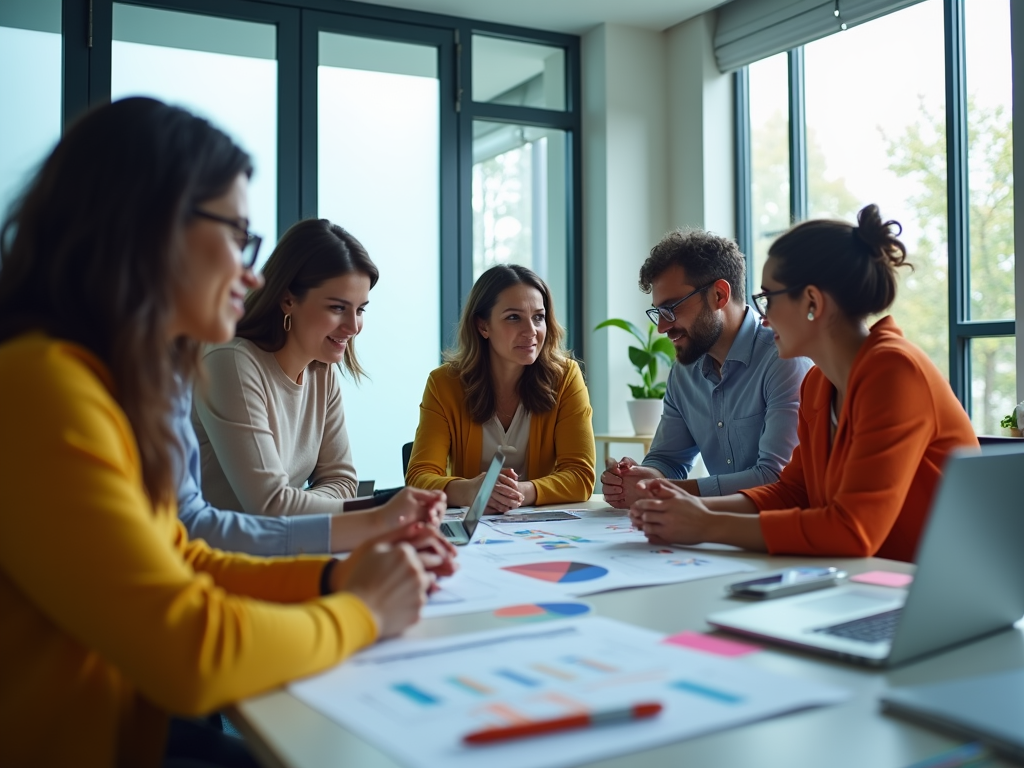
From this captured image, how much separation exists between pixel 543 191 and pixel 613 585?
14.6ft

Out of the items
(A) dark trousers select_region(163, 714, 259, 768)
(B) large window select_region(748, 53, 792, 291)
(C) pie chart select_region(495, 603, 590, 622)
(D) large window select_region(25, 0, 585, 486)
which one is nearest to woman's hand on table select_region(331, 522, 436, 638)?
(C) pie chart select_region(495, 603, 590, 622)

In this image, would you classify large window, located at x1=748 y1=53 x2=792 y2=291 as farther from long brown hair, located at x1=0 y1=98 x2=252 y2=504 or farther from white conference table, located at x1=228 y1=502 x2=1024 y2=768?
long brown hair, located at x1=0 y1=98 x2=252 y2=504

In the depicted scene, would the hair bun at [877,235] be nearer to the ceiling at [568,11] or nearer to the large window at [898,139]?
the large window at [898,139]

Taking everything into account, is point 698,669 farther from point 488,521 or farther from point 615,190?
point 615,190

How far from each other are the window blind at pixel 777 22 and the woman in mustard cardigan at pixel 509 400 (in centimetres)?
245

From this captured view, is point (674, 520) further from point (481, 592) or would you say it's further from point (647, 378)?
point (647, 378)

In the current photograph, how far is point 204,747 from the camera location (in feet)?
3.71

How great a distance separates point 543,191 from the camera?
18.2ft

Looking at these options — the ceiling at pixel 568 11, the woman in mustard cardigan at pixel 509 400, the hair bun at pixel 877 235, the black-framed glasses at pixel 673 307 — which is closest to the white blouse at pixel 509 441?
the woman in mustard cardigan at pixel 509 400

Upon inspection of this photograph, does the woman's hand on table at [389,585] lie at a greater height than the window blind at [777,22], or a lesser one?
lesser

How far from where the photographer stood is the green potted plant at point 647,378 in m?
4.78

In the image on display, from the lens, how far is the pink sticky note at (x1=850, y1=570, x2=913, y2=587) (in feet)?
4.31

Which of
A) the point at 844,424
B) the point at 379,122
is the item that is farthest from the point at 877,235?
the point at 379,122

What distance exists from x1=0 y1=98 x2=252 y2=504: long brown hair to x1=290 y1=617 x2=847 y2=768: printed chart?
0.33 m
